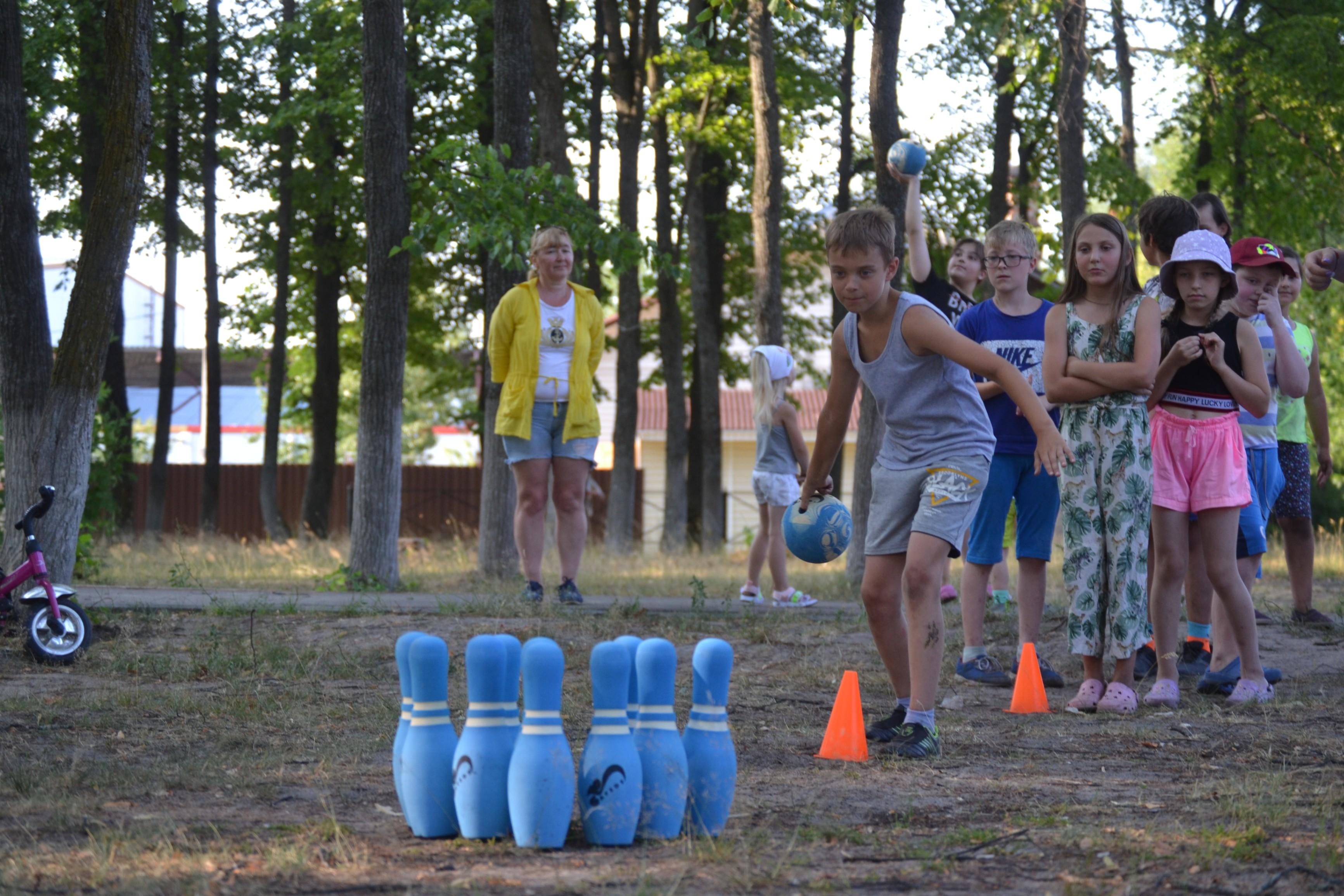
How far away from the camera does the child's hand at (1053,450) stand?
4211 millimetres

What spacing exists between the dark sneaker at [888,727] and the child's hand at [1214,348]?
2005mm

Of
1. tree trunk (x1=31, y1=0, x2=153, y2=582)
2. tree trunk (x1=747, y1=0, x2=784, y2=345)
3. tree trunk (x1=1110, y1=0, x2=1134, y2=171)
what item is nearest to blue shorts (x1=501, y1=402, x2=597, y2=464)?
tree trunk (x1=31, y1=0, x2=153, y2=582)

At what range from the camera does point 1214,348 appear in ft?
17.8

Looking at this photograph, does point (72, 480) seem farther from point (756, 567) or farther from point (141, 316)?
point (141, 316)

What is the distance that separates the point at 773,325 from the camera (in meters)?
12.8

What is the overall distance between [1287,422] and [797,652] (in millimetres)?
3073

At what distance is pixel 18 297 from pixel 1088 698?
5996 millimetres

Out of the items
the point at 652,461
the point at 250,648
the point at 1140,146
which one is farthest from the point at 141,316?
the point at 250,648

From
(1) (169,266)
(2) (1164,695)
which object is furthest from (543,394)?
(1) (169,266)

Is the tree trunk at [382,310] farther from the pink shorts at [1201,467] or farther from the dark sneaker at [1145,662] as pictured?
the pink shorts at [1201,467]

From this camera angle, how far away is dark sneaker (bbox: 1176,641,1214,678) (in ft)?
20.9

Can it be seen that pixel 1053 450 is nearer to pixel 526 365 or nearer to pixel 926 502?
pixel 926 502

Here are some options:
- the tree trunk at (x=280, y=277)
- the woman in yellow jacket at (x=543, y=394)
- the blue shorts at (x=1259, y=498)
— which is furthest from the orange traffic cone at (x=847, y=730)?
the tree trunk at (x=280, y=277)

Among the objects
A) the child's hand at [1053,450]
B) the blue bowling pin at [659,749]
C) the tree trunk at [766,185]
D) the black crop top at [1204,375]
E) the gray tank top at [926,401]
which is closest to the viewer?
the blue bowling pin at [659,749]
